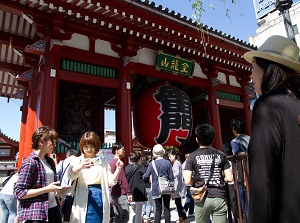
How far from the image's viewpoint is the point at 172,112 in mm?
8117

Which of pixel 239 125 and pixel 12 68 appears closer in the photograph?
pixel 239 125

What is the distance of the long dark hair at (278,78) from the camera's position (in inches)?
44.3

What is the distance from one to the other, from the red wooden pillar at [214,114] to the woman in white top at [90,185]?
6.87 metres

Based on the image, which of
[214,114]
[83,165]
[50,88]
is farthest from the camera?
[214,114]

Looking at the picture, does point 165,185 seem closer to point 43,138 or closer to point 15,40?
point 43,138

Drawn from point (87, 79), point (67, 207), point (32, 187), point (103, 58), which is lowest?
point (67, 207)

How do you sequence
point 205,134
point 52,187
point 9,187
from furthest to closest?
1. point 9,187
2. point 205,134
3. point 52,187

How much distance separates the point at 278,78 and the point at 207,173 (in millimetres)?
1876

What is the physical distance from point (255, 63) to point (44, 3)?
5.52 meters

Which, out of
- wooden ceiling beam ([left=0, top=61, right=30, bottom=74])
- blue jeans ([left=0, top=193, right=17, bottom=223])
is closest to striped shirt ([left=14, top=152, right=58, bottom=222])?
blue jeans ([left=0, top=193, right=17, bottom=223])

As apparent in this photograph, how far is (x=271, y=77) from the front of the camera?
1186mm

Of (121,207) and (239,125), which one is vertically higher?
(239,125)

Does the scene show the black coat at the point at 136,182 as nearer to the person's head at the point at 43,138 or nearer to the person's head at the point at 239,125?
the person's head at the point at 239,125

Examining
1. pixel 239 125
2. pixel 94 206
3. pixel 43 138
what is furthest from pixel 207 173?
pixel 43 138
